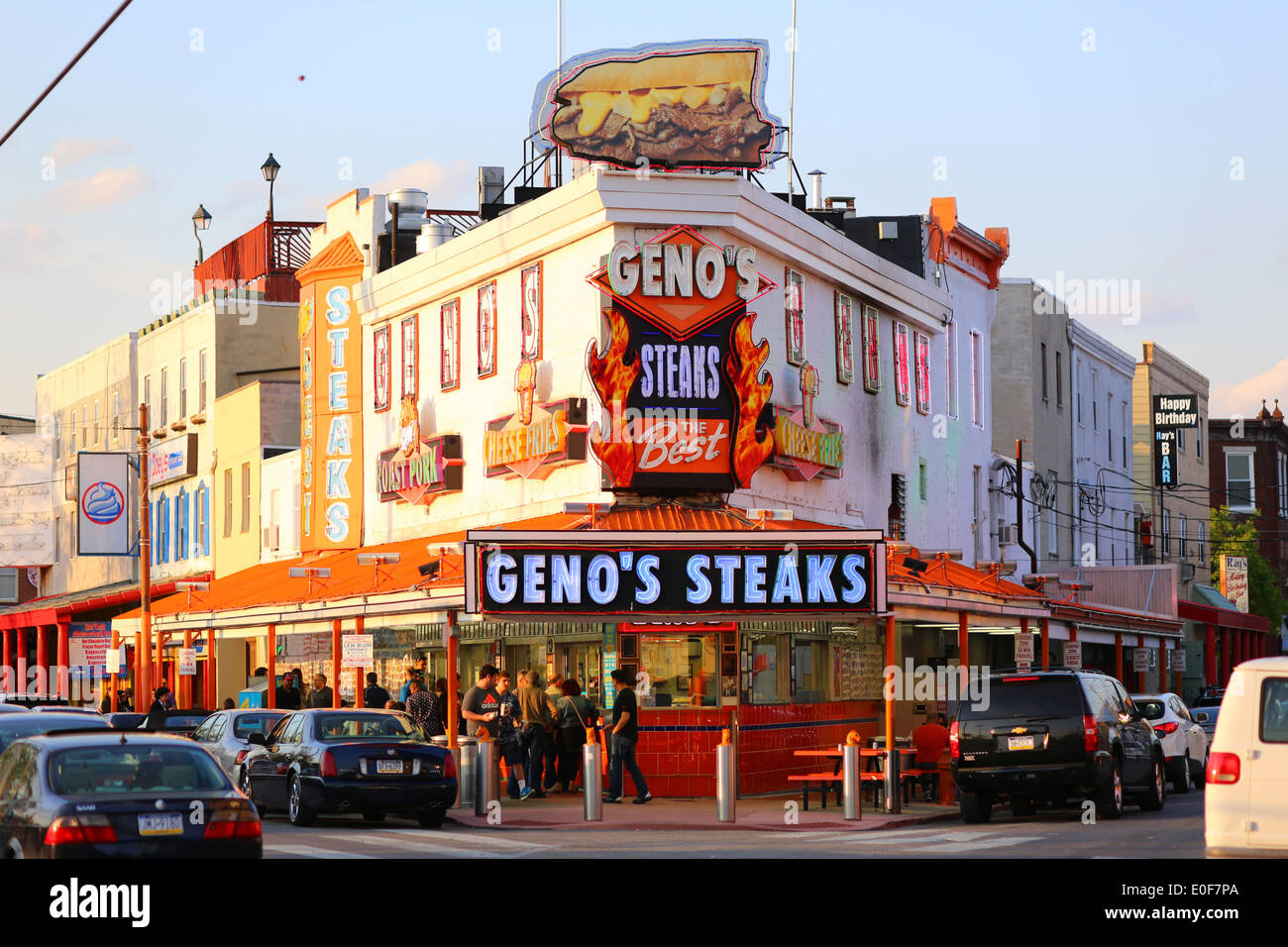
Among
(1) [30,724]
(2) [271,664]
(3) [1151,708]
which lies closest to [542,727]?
(2) [271,664]

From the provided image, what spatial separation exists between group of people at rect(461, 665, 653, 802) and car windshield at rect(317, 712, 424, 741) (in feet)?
Result: 10.3

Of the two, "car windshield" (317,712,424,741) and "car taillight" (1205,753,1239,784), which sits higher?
"car taillight" (1205,753,1239,784)

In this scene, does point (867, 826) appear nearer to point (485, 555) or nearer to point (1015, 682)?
point (1015, 682)

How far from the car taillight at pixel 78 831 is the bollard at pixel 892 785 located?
45.1 ft

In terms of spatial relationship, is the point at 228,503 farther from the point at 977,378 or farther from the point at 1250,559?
the point at 1250,559

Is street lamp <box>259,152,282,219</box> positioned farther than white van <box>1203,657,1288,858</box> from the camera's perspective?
Yes

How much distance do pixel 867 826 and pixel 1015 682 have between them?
255 centimetres

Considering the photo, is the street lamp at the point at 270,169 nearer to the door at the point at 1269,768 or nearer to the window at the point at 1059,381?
the window at the point at 1059,381

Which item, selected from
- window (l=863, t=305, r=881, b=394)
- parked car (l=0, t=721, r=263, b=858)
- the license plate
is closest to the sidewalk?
parked car (l=0, t=721, r=263, b=858)

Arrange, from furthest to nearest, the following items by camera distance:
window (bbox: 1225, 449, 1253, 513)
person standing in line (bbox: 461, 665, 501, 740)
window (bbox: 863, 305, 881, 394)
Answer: window (bbox: 1225, 449, 1253, 513)
window (bbox: 863, 305, 881, 394)
person standing in line (bbox: 461, 665, 501, 740)

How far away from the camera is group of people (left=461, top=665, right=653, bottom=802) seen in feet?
84.3

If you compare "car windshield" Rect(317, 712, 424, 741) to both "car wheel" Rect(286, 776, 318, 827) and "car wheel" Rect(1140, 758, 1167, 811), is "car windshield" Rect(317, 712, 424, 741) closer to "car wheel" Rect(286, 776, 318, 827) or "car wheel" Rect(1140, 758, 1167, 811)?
"car wheel" Rect(286, 776, 318, 827)

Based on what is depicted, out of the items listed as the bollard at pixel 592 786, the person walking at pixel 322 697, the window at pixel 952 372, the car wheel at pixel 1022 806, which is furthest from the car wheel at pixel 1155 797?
the window at pixel 952 372
